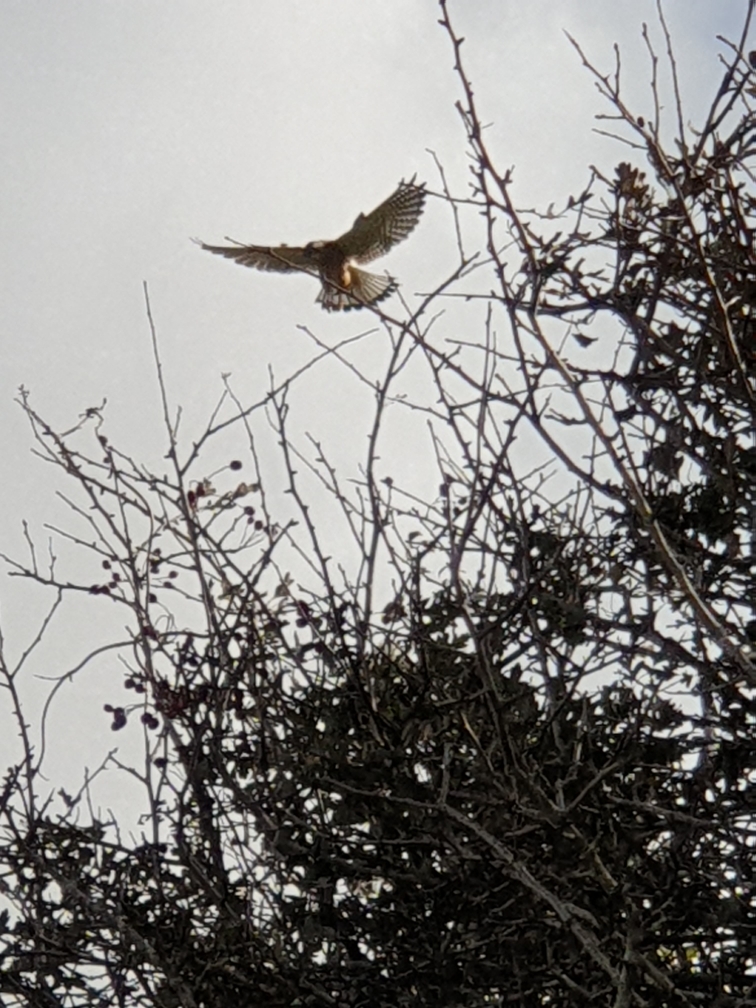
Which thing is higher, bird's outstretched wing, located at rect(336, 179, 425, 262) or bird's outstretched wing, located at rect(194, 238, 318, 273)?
bird's outstretched wing, located at rect(336, 179, 425, 262)

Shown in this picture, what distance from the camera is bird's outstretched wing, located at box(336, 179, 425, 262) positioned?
6.72 m

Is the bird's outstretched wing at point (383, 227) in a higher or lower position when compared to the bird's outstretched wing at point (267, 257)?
higher

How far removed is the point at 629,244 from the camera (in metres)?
3.17

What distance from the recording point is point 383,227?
6.85 meters

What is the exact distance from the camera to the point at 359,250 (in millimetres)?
6973

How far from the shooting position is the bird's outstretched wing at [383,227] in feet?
22.1

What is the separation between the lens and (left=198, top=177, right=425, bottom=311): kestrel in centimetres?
659

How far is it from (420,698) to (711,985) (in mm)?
893

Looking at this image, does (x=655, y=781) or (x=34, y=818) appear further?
(x=34, y=818)

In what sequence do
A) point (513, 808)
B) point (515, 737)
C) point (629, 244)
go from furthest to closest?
1. point (629, 244)
2. point (515, 737)
3. point (513, 808)

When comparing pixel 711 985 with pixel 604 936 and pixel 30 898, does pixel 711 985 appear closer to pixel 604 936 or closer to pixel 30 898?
pixel 604 936

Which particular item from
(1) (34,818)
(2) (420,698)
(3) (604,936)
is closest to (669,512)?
(2) (420,698)

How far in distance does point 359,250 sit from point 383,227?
0.21 metres

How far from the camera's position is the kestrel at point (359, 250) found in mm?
6586
